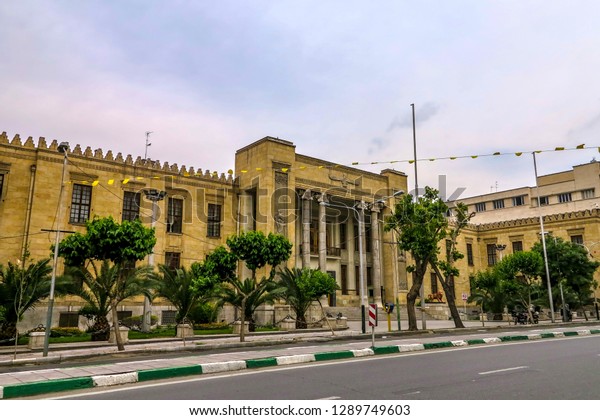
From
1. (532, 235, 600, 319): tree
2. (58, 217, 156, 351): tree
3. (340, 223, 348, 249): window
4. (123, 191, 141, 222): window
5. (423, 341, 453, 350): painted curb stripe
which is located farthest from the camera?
(340, 223, 348, 249): window

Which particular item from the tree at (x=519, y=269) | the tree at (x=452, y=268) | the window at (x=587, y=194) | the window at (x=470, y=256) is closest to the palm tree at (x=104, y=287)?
the tree at (x=452, y=268)

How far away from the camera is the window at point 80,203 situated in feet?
91.6

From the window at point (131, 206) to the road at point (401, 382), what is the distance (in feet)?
72.4

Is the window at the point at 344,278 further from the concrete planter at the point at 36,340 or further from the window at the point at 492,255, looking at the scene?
the concrete planter at the point at 36,340

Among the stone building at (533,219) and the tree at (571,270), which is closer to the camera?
the tree at (571,270)

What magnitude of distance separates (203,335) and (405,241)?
11.6m

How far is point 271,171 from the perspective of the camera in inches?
1294

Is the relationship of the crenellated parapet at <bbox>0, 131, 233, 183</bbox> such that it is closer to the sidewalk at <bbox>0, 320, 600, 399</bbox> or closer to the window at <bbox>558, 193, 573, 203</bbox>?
the sidewalk at <bbox>0, 320, 600, 399</bbox>

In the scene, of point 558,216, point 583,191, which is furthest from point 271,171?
point 583,191

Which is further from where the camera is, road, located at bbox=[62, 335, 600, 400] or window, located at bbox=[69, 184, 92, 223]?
window, located at bbox=[69, 184, 92, 223]

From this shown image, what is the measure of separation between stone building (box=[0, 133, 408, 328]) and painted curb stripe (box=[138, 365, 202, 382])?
A: 14.7 meters

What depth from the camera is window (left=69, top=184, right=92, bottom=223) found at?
2792cm

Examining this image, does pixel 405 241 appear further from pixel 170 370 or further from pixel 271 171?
pixel 170 370

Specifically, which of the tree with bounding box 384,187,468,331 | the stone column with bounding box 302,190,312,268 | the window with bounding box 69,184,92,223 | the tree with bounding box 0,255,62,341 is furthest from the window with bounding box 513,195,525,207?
the tree with bounding box 0,255,62,341
